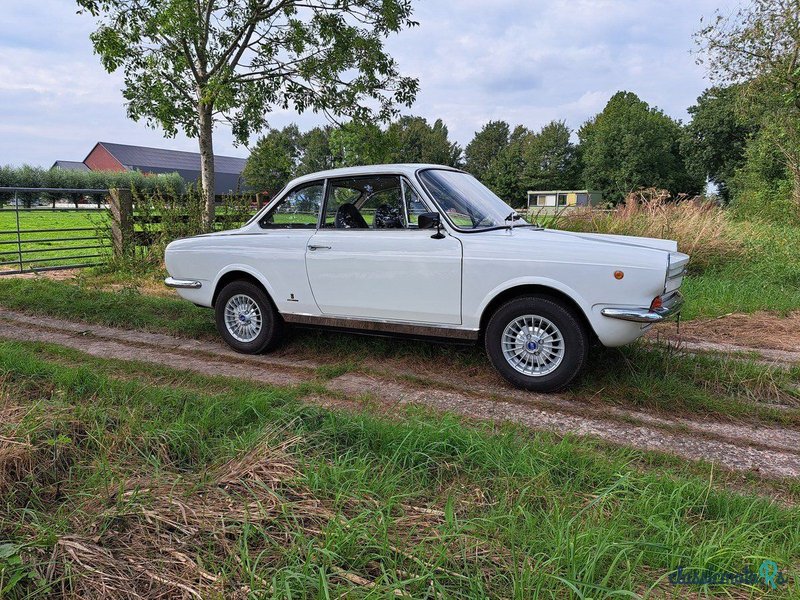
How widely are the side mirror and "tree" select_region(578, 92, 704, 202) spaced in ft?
189

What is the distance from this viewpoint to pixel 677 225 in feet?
34.6

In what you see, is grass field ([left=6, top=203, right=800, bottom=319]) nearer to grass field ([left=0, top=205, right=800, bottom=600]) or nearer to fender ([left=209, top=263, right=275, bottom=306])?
grass field ([left=0, top=205, right=800, bottom=600])

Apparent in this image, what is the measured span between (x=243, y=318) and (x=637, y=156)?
61.6 m

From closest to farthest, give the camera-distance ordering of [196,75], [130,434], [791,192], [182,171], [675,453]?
[130,434] < [675,453] < [196,75] < [791,192] < [182,171]

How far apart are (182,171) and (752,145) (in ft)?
247

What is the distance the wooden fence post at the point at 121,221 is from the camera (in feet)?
35.6

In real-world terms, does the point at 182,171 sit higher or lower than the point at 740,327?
higher

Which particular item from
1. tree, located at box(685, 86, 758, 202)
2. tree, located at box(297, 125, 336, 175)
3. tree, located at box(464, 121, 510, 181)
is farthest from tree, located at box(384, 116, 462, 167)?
tree, located at box(685, 86, 758, 202)

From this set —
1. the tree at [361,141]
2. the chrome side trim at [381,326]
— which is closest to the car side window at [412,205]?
the chrome side trim at [381,326]

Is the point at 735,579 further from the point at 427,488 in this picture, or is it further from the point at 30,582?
the point at 30,582

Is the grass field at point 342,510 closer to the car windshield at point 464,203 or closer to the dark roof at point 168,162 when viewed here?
the car windshield at point 464,203

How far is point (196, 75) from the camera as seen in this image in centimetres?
1049

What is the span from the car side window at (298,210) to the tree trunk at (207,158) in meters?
5.63

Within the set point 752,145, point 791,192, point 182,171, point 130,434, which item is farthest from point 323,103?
point 182,171
